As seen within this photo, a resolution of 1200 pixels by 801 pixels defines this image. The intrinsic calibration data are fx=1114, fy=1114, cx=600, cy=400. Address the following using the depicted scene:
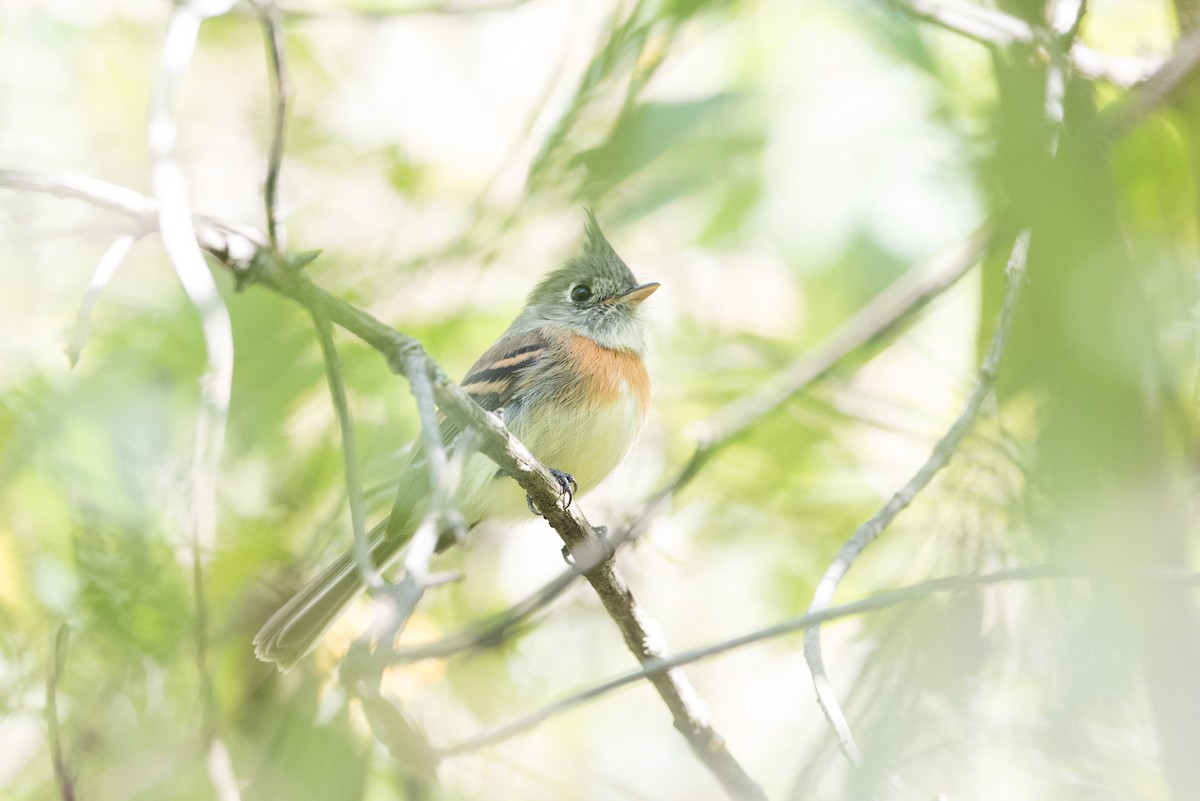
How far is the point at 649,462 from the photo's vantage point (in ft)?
16.1

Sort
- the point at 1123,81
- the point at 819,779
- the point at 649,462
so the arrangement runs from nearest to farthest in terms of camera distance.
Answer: the point at 819,779 < the point at 1123,81 < the point at 649,462

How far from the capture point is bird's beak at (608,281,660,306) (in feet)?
15.1

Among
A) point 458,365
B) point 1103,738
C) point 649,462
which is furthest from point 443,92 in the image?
point 1103,738

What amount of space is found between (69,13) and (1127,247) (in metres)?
4.65

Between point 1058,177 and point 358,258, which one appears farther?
point 358,258

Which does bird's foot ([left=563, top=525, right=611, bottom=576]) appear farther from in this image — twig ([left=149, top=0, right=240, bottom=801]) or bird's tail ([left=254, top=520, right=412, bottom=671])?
twig ([left=149, top=0, right=240, bottom=801])

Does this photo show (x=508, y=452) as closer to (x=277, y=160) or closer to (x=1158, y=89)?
(x=277, y=160)

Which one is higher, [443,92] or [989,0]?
[443,92]

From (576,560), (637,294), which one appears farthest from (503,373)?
(576,560)

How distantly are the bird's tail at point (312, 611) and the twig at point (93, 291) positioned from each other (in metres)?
1.62

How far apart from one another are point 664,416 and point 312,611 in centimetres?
181

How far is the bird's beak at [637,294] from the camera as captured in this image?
15.1ft

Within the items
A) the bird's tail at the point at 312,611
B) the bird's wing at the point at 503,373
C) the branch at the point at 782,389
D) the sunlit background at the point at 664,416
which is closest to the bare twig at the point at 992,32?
the sunlit background at the point at 664,416

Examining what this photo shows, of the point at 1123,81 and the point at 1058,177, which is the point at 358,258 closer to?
the point at 1058,177
